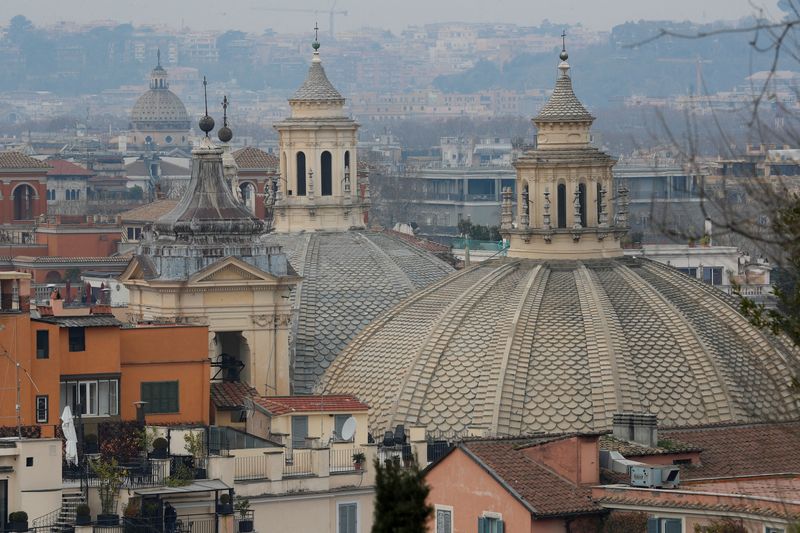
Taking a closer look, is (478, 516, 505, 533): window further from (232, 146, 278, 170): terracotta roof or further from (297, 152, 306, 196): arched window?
(232, 146, 278, 170): terracotta roof

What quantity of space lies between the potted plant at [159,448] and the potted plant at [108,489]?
1.32 m

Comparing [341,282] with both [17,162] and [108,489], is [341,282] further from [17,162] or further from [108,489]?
[17,162]

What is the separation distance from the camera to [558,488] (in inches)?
1369

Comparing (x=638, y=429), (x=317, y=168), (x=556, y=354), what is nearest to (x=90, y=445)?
(x=638, y=429)

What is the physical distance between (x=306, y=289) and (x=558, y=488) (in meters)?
23.2

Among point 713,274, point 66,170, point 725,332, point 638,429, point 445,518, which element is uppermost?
point 66,170

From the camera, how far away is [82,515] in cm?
3503

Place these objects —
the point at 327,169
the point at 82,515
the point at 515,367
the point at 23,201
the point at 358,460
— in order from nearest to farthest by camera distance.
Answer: the point at 82,515 → the point at 358,460 → the point at 515,367 → the point at 327,169 → the point at 23,201

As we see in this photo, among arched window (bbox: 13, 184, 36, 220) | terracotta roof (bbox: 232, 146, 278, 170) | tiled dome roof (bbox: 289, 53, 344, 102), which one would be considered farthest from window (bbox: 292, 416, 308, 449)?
arched window (bbox: 13, 184, 36, 220)

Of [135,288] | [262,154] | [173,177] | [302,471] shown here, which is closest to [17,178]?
[262,154]

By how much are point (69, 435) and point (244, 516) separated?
2.64 metres

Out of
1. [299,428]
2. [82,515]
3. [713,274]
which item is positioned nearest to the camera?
[82,515]

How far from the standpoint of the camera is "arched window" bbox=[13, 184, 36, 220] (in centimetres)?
12356

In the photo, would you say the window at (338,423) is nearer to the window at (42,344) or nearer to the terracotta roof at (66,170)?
the window at (42,344)
